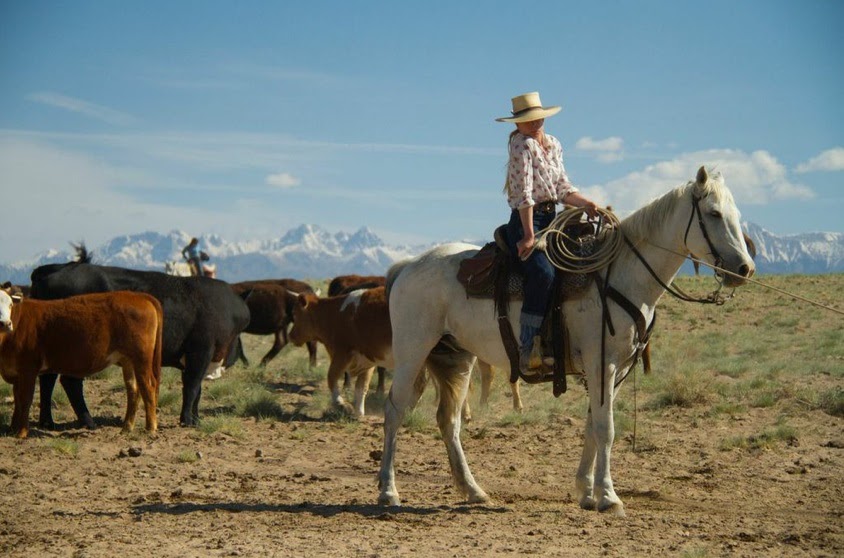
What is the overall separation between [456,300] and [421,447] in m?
3.58

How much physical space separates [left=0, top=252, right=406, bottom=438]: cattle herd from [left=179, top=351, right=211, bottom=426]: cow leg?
1 centimetres

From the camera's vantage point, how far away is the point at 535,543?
23.2 ft

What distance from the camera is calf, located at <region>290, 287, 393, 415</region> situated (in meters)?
14.4

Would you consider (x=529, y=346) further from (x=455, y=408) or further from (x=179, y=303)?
(x=179, y=303)

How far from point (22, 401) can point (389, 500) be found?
5222mm

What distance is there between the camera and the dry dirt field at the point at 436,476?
23.8 feet

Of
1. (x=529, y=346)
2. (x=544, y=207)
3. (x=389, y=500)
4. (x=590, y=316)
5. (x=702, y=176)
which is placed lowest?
(x=389, y=500)

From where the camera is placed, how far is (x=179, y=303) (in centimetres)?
1338

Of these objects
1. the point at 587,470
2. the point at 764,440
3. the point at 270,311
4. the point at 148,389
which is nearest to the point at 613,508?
the point at 587,470

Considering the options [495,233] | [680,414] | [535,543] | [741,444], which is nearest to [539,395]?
[680,414]

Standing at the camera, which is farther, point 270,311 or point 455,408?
point 270,311

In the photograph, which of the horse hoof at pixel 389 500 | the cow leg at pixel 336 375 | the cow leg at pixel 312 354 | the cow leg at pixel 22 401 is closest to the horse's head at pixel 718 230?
the horse hoof at pixel 389 500

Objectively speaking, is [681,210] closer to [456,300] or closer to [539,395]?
[456,300]

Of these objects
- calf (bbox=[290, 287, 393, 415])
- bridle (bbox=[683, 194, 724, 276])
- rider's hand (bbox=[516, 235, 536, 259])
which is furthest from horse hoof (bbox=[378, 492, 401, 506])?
calf (bbox=[290, 287, 393, 415])
